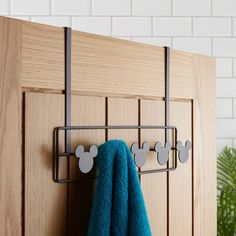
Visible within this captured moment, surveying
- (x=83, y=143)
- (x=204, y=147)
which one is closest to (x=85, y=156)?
(x=83, y=143)

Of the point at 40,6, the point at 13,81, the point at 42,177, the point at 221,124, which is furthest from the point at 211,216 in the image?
the point at 40,6

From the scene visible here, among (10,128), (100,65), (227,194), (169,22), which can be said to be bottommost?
(227,194)

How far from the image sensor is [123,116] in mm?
1059

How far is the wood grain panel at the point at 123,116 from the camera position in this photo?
1.04 metres

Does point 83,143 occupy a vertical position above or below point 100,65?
below

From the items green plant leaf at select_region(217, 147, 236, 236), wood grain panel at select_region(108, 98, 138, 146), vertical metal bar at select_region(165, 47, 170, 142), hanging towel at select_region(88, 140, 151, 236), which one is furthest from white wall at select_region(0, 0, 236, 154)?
hanging towel at select_region(88, 140, 151, 236)

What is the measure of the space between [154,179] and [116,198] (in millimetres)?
200

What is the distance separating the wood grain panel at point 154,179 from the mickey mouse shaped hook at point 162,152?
0.03 metres

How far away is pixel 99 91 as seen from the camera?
101 centimetres

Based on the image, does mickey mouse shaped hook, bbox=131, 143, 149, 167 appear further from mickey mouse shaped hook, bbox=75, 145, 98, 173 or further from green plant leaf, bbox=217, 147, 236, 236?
green plant leaf, bbox=217, 147, 236, 236

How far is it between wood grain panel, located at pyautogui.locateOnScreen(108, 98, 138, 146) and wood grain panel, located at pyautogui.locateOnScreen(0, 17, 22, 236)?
22 centimetres

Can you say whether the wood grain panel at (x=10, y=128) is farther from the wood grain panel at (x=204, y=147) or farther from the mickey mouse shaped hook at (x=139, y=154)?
the wood grain panel at (x=204, y=147)

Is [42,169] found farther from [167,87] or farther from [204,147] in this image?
[204,147]

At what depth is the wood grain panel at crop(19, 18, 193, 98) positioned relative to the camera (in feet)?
2.94
